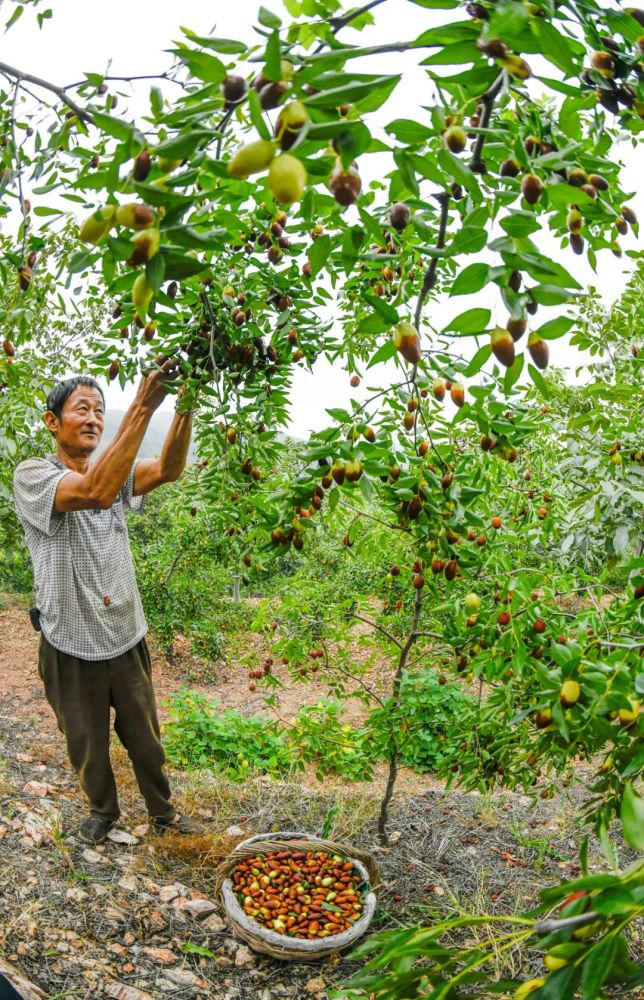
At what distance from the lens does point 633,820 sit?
0.68 meters

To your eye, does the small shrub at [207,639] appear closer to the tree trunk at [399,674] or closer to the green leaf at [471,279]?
the tree trunk at [399,674]

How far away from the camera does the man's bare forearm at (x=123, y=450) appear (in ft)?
7.00

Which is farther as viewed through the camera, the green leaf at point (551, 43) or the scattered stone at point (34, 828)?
the scattered stone at point (34, 828)

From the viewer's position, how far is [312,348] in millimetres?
2018

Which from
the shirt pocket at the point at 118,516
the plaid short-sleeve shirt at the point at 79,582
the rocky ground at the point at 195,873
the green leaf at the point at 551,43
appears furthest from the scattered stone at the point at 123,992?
the green leaf at the point at 551,43

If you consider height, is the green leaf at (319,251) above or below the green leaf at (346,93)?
below

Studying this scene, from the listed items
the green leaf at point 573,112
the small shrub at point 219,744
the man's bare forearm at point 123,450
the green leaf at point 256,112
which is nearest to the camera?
the green leaf at point 256,112

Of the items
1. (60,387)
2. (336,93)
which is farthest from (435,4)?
(60,387)

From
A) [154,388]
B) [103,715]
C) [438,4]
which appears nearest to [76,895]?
[103,715]

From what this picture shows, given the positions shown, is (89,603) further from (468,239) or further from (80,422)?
(468,239)

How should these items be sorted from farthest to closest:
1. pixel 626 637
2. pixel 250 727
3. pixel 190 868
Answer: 1. pixel 250 727
2. pixel 190 868
3. pixel 626 637

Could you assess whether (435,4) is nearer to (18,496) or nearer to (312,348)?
(312,348)

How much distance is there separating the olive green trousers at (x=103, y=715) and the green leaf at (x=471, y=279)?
228 cm

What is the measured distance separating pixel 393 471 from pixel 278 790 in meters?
2.29
